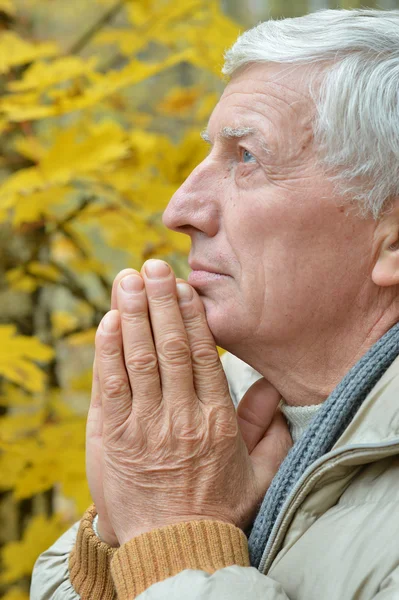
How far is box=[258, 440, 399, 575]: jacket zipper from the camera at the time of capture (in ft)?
4.08

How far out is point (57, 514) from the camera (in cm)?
266

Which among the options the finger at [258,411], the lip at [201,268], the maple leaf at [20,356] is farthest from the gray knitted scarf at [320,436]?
the maple leaf at [20,356]

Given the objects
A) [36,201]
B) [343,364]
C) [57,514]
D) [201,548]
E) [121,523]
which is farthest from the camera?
[57,514]

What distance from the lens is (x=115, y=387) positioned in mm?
1453

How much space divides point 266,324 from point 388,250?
0.28 m

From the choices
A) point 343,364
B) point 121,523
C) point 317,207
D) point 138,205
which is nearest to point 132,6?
point 138,205

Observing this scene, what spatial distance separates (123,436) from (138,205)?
107cm

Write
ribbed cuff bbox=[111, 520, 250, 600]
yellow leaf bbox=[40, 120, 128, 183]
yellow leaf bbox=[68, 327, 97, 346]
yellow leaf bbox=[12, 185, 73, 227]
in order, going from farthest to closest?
yellow leaf bbox=[68, 327, 97, 346], yellow leaf bbox=[12, 185, 73, 227], yellow leaf bbox=[40, 120, 128, 183], ribbed cuff bbox=[111, 520, 250, 600]

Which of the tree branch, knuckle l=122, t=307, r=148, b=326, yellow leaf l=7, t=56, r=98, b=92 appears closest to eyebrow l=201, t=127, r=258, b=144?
knuckle l=122, t=307, r=148, b=326

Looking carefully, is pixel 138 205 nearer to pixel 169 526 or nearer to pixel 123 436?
pixel 123 436

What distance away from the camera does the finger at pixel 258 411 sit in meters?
1.65

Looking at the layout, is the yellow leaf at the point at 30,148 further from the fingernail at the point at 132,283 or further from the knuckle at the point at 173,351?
the knuckle at the point at 173,351

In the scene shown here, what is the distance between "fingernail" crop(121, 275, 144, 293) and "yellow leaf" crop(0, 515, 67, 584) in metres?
1.44

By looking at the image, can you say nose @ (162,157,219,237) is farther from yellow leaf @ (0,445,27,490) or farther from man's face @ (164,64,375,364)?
yellow leaf @ (0,445,27,490)
